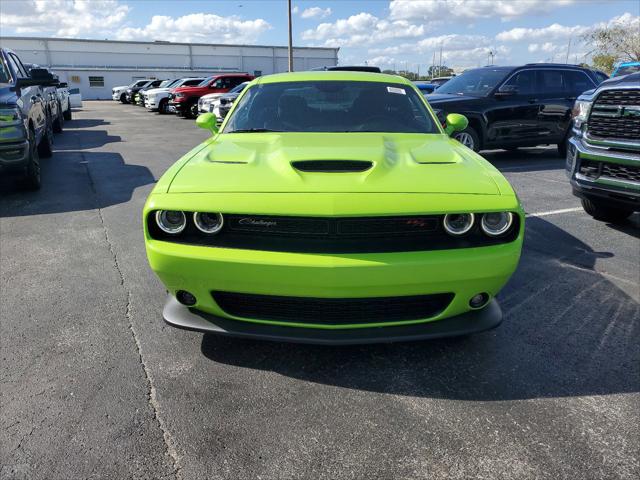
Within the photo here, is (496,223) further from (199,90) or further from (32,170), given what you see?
(199,90)

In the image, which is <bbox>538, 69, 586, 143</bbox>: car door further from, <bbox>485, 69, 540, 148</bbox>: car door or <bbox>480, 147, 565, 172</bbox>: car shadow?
<bbox>480, 147, 565, 172</bbox>: car shadow

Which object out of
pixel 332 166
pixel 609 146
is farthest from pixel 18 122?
pixel 609 146

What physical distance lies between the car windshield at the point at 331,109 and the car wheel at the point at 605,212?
268 centimetres

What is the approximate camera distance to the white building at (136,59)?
45.3 meters

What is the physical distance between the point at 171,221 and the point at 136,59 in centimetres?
5386

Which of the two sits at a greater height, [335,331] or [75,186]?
[335,331]

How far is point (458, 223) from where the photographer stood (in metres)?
2.39

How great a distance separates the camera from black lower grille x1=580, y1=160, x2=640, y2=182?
14.0 feet

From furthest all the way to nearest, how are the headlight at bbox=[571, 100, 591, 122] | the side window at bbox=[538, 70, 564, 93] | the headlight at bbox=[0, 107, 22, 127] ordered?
1. the side window at bbox=[538, 70, 564, 93]
2. the headlight at bbox=[0, 107, 22, 127]
3. the headlight at bbox=[571, 100, 591, 122]

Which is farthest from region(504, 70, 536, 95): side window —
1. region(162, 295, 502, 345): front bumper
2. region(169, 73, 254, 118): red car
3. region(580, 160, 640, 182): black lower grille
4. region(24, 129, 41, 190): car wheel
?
region(169, 73, 254, 118): red car

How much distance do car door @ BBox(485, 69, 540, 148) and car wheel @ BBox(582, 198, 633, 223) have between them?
12.1 feet

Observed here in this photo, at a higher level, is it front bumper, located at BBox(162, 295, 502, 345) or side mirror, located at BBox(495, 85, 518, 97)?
side mirror, located at BBox(495, 85, 518, 97)

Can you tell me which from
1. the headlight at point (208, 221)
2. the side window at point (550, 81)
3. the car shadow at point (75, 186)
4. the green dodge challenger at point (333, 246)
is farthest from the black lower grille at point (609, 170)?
the car shadow at point (75, 186)

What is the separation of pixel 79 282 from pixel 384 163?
103 inches
